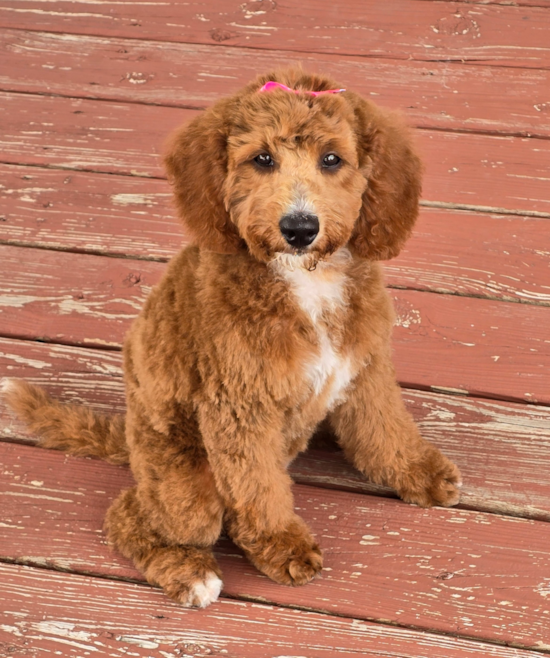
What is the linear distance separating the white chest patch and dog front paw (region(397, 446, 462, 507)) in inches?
15.5

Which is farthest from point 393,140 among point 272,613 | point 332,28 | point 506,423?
point 332,28

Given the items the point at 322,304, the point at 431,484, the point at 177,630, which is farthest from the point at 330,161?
the point at 177,630

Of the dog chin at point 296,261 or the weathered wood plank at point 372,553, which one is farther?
the weathered wood plank at point 372,553

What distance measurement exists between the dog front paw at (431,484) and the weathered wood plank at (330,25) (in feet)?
6.43

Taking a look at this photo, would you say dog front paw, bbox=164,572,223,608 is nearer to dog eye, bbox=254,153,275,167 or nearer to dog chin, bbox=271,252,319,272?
dog chin, bbox=271,252,319,272

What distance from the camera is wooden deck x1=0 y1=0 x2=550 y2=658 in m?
1.79

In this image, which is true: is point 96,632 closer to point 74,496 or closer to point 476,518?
point 74,496

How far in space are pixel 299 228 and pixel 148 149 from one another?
5.45ft

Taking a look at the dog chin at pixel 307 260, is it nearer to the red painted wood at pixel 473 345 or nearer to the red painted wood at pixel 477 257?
the red painted wood at pixel 473 345

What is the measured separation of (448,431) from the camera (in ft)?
7.12

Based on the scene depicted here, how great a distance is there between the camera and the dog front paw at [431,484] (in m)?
1.96

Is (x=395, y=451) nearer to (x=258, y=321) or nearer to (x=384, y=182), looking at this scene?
(x=258, y=321)

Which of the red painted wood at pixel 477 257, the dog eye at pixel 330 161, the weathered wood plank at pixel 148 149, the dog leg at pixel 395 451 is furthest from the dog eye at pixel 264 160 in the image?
the weathered wood plank at pixel 148 149

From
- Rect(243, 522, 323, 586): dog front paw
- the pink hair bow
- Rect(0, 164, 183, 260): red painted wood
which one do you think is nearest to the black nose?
the pink hair bow
